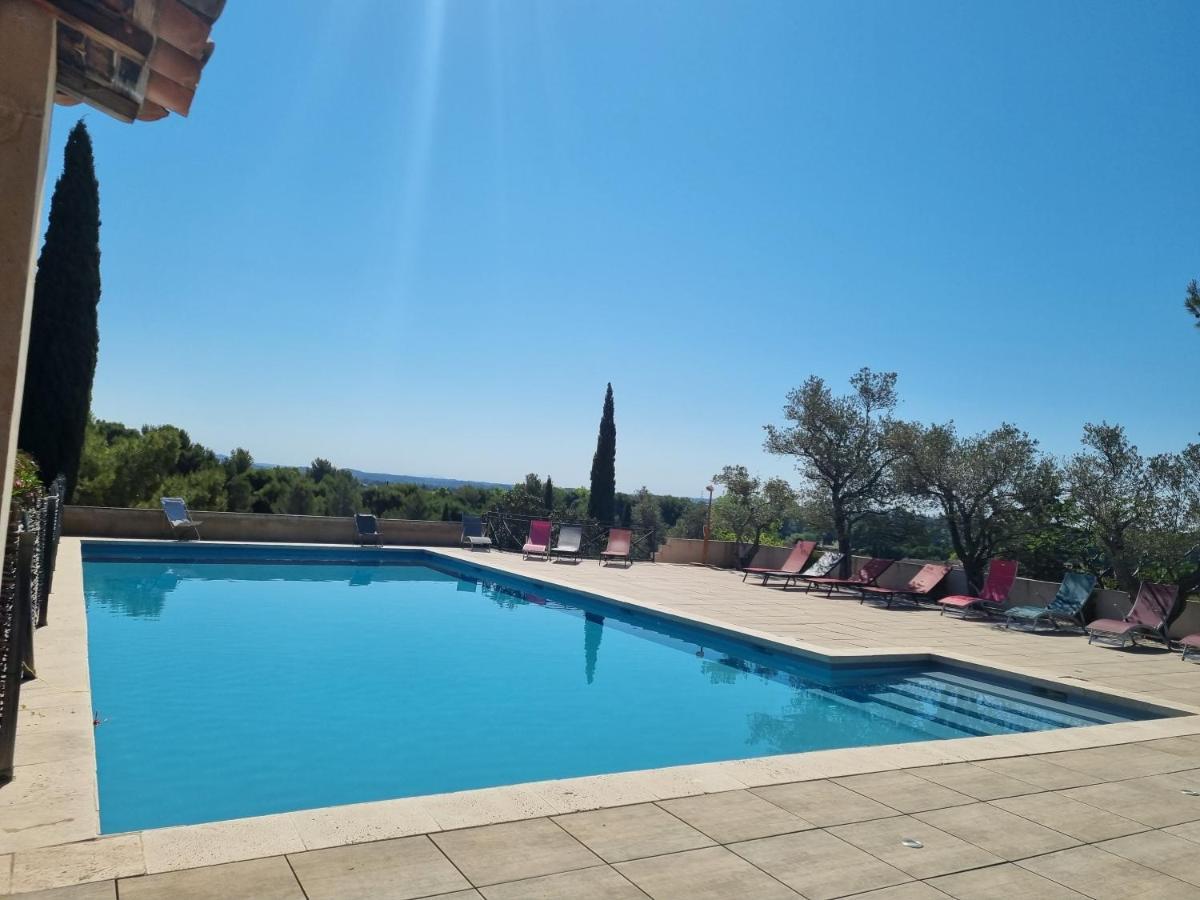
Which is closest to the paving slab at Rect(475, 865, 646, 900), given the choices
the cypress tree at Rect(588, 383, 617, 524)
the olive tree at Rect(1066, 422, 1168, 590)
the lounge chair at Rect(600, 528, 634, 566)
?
the olive tree at Rect(1066, 422, 1168, 590)

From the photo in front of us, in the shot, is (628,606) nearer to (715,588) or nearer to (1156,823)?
(715,588)

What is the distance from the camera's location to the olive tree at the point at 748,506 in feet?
61.7

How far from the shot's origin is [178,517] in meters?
15.0

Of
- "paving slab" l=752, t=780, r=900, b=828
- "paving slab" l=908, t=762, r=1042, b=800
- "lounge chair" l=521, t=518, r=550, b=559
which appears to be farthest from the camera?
"lounge chair" l=521, t=518, r=550, b=559

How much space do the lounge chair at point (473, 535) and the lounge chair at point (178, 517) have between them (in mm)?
5386

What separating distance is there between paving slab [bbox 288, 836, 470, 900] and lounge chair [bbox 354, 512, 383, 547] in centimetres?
1450

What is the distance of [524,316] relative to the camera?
2158cm

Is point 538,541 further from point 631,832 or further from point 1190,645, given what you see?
point 631,832

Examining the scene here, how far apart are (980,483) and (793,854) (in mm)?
12744

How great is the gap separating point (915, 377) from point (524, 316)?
9.61 m

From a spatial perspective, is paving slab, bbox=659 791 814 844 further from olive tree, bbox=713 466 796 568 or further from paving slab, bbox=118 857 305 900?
olive tree, bbox=713 466 796 568

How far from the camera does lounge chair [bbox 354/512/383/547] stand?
17.1 metres

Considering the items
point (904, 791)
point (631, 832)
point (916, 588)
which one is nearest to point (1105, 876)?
point (904, 791)

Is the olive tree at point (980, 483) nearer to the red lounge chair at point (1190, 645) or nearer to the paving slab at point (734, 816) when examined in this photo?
the red lounge chair at point (1190, 645)
